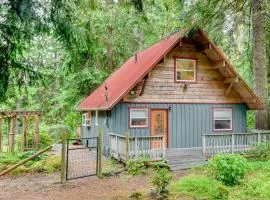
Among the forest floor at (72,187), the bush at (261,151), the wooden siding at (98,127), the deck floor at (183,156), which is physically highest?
the wooden siding at (98,127)

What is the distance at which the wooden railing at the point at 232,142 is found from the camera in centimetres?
1444

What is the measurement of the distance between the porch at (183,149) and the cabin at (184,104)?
0.04 m

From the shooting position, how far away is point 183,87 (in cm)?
1656

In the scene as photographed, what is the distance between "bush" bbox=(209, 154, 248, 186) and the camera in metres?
9.75

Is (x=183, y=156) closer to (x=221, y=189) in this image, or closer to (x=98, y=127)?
(x=98, y=127)

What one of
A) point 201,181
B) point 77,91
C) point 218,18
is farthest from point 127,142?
point 77,91

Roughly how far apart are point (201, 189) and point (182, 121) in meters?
7.35

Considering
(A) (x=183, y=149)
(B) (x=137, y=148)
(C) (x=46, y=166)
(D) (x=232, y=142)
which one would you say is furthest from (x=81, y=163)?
(D) (x=232, y=142)

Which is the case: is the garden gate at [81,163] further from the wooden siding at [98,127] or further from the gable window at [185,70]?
the gable window at [185,70]

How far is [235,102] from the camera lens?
17.6 metres

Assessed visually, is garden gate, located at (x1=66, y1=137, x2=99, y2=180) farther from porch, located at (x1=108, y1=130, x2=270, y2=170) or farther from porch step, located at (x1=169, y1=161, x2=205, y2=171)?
porch step, located at (x1=169, y1=161, x2=205, y2=171)

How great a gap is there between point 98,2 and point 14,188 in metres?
6.75

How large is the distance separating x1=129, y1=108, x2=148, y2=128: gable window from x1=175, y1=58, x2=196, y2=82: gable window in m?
2.43

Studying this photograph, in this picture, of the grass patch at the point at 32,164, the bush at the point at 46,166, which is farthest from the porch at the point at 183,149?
the grass patch at the point at 32,164
